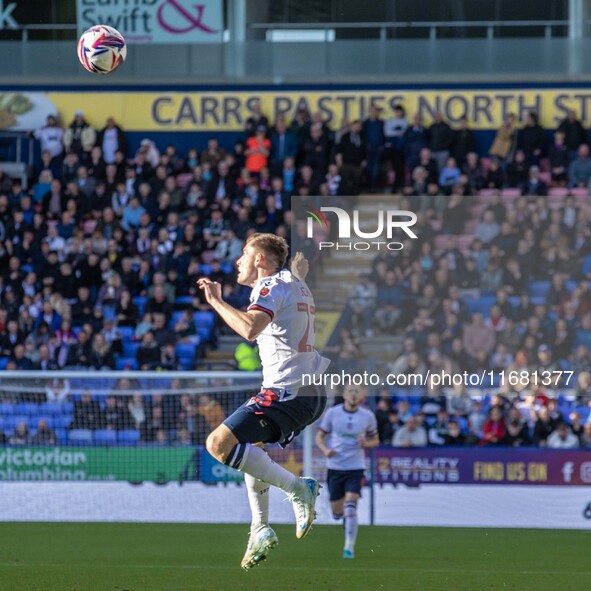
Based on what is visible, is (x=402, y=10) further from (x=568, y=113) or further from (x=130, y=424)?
(x=130, y=424)

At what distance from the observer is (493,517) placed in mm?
16484

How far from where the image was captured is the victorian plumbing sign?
2525cm

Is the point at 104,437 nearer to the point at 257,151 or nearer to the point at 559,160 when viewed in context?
the point at 257,151

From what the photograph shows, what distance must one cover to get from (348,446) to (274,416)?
19.4 ft

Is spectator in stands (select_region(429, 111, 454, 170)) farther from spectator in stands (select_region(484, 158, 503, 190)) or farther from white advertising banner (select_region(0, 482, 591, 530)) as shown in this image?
white advertising banner (select_region(0, 482, 591, 530))

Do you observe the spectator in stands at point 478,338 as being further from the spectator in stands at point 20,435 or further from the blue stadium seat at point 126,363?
the spectator in stands at point 20,435

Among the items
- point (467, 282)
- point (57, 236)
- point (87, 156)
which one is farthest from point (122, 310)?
point (467, 282)

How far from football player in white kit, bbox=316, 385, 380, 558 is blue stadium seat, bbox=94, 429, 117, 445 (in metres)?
4.15

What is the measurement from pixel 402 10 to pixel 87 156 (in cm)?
707

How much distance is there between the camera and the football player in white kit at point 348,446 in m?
13.7

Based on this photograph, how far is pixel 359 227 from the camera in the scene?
74.4 feet

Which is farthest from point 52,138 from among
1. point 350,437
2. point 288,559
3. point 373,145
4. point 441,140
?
point 288,559

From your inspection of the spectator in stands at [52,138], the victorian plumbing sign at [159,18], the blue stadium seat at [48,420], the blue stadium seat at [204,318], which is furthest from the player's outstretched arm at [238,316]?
the victorian plumbing sign at [159,18]

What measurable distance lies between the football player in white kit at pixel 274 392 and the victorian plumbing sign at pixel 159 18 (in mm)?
18097
